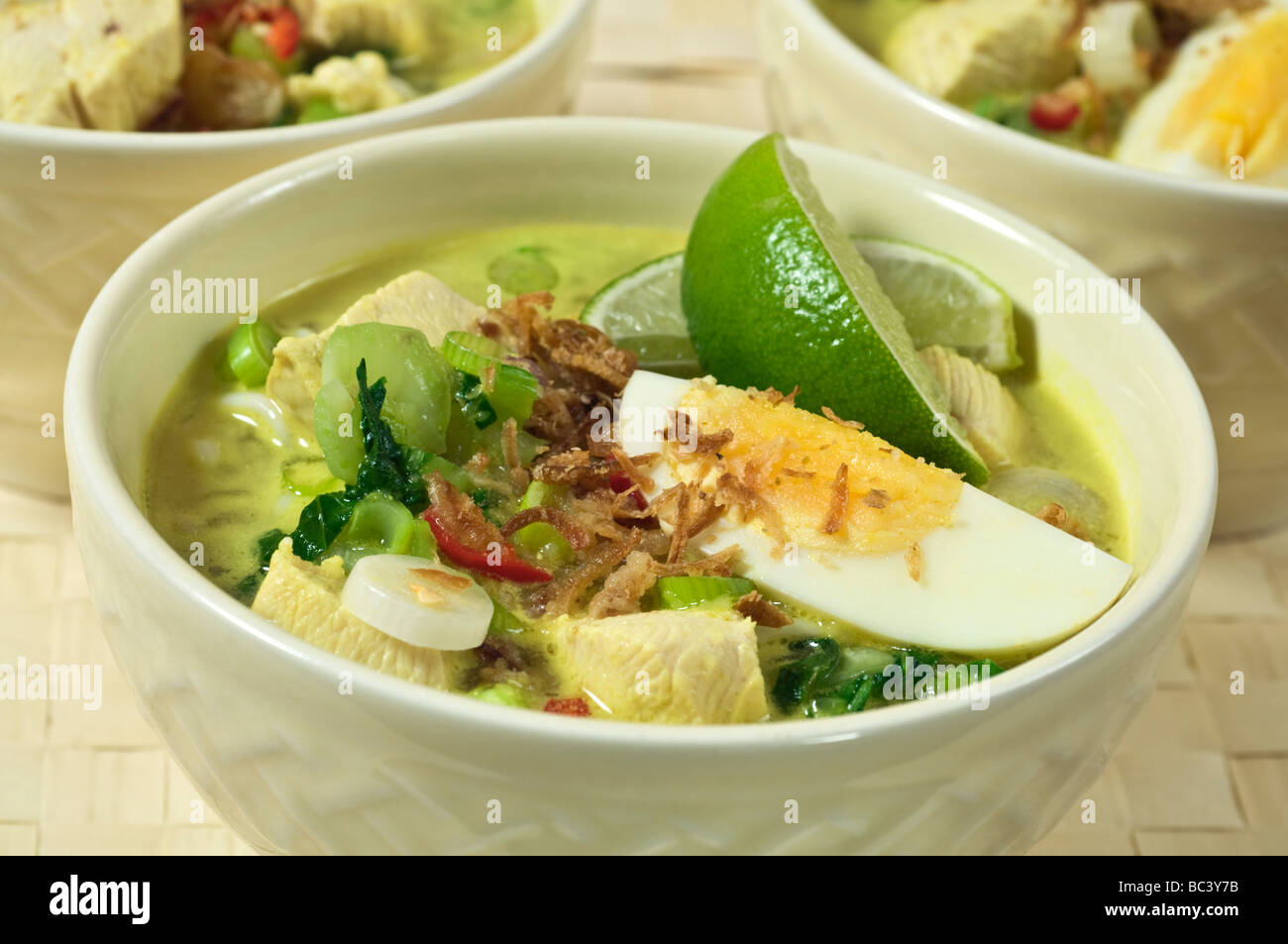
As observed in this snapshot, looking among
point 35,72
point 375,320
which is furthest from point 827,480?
point 35,72

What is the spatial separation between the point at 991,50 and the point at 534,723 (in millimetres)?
2039

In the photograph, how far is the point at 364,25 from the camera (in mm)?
2826

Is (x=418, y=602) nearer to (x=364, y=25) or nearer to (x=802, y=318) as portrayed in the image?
(x=802, y=318)

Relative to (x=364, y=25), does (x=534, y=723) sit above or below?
below

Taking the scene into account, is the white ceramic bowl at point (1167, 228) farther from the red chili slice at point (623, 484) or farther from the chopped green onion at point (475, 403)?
the chopped green onion at point (475, 403)

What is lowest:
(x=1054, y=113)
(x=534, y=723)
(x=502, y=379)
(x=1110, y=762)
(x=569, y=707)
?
(x=1110, y=762)

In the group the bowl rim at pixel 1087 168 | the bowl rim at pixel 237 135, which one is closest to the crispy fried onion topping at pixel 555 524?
the bowl rim at pixel 237 135

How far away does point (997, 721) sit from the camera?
4.77 feet

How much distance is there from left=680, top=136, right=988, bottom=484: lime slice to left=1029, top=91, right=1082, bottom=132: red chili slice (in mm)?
954

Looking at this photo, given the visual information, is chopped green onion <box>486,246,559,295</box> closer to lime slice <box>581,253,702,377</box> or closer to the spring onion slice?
lime slice <box>581,253,702,377</box>

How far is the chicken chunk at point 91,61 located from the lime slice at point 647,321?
0.91m

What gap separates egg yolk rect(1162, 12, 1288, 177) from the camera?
2668 millimetres

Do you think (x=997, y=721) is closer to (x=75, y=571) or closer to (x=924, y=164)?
(x=924, y=164)
